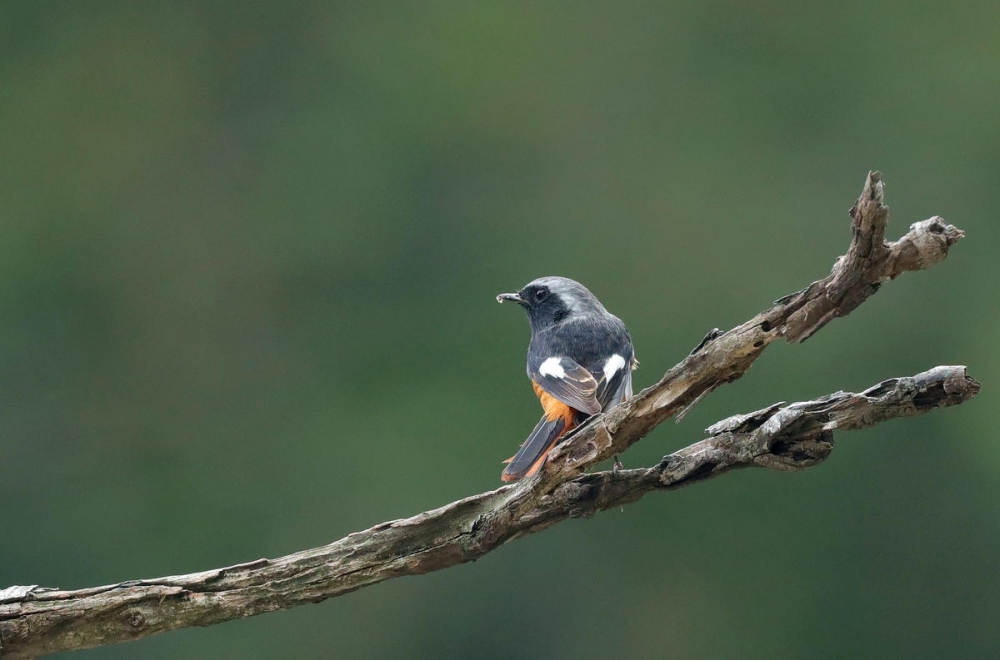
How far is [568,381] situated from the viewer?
3.95m

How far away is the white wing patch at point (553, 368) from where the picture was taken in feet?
13.4

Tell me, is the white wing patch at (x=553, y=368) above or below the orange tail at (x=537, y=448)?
above

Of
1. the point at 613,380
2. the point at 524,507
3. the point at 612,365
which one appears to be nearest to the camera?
the point at 524,507

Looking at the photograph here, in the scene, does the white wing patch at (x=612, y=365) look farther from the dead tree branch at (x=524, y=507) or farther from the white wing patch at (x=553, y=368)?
the dead tree branch at (x=524, y=507)

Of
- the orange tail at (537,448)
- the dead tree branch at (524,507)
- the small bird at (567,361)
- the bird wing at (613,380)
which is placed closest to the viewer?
the dead tree branch at (524,507)

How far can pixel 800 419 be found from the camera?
9.57 feet

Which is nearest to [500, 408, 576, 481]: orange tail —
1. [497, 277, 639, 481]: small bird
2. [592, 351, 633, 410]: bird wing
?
[497, 277, 639, 481]: small bird

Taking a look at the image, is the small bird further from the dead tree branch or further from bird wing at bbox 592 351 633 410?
the dead tree branch

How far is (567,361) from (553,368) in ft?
0.35

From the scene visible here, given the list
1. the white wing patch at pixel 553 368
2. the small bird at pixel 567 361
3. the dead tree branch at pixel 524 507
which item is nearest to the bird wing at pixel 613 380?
the small bird at pixel 567 361

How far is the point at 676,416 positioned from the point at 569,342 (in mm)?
1509

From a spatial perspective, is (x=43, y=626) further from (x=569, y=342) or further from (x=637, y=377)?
(x=637, y=377)

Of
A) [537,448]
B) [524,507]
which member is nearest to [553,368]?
[537,448]

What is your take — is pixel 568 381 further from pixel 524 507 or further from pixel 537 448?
pixel 524 507
